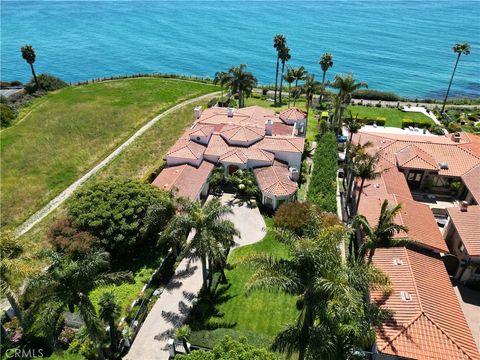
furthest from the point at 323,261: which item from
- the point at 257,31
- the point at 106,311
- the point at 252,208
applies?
the point at 257,31

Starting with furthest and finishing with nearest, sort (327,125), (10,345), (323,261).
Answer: (327,125) < (10,345) < (323,261)

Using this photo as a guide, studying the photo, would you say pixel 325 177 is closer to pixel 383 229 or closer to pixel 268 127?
pixel 268 127

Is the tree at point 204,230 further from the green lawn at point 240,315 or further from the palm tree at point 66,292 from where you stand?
the palm tree at point 66,292

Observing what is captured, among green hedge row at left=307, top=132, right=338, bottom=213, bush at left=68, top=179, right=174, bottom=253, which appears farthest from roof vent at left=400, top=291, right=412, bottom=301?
bush at left=68, top=179, right=174, bottom=253

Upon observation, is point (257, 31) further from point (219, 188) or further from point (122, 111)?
point (219, 188)

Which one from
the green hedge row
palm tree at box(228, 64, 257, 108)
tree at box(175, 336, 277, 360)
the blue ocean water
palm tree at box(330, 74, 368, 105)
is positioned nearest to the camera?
tree at box(175, 336, 277, 360)

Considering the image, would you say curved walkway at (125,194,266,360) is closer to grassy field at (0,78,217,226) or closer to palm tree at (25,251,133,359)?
palm tree at (25,251,133,359)
